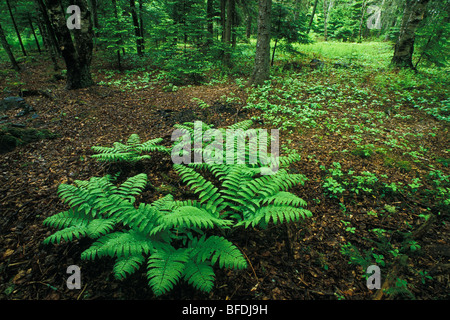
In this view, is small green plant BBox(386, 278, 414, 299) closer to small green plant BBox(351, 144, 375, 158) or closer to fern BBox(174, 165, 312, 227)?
fern BBox(174, 165, 312, 227)

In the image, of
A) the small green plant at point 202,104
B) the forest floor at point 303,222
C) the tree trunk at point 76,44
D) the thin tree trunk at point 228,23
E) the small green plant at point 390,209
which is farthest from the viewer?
the thin tree trunk at point 228,23

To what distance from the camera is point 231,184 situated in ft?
9.91

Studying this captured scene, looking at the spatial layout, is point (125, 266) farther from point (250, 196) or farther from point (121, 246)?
point (250, 196)

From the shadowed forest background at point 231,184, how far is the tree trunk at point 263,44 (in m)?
0.06

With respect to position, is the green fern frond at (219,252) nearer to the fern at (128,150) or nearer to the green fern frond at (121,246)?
the green fern frond at (121,246)

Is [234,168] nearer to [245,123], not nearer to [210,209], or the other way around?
[210,209]

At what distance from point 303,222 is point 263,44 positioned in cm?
747

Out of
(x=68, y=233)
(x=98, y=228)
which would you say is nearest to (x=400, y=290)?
(x=98, y=228)

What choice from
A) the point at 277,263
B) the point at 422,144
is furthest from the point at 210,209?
the point at 422,144

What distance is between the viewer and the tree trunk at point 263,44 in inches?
295

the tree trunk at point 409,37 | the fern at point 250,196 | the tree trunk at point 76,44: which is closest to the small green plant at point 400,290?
the fern at point 250,196

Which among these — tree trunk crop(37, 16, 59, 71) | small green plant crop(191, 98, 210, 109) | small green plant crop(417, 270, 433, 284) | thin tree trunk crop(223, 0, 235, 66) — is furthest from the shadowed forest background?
thin tree trunk crop(223, 0, 235, 66)

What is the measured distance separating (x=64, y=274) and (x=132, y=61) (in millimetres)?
15366

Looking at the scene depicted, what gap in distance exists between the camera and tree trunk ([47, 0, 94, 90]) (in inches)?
286
